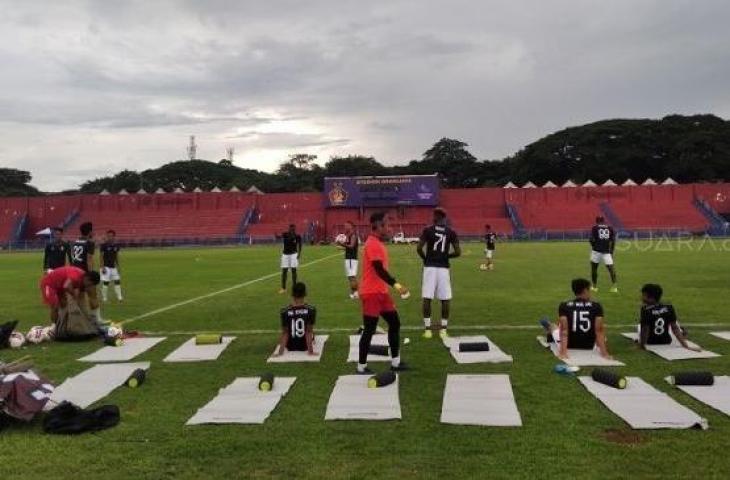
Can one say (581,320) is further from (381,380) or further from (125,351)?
(125,351)

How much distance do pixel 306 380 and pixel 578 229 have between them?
→ 6513 cm

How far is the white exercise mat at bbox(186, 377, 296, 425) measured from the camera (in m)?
6.75

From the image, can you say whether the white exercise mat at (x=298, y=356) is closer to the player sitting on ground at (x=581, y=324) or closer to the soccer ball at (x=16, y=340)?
the player sitting on ground at (x=581, y=324)

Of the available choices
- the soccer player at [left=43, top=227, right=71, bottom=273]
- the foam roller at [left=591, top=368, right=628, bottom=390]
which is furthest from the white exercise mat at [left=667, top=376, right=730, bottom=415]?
the soccer player at [left=43, top=227, right=71, bottom=273]

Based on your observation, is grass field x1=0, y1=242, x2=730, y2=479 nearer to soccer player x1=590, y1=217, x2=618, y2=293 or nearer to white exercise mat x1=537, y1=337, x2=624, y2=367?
white exercise mat x1=537, y1=337, x2=624, y2=367

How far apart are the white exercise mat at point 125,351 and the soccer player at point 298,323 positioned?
7.56ft

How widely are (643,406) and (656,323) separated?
10.6ft

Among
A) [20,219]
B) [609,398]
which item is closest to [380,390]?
[609,398]

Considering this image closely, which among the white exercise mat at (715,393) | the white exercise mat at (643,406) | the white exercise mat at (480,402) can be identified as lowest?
the white exercise mat at (480,402)

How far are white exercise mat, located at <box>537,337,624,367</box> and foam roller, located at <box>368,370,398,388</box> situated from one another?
2.47m

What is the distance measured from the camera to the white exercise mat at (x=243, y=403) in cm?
675

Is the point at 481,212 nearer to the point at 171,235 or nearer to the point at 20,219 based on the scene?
the point at 171,235

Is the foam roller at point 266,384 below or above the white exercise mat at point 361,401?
above

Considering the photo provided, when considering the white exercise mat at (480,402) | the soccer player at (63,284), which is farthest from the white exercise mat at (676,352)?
the soccer player at (63,284)
